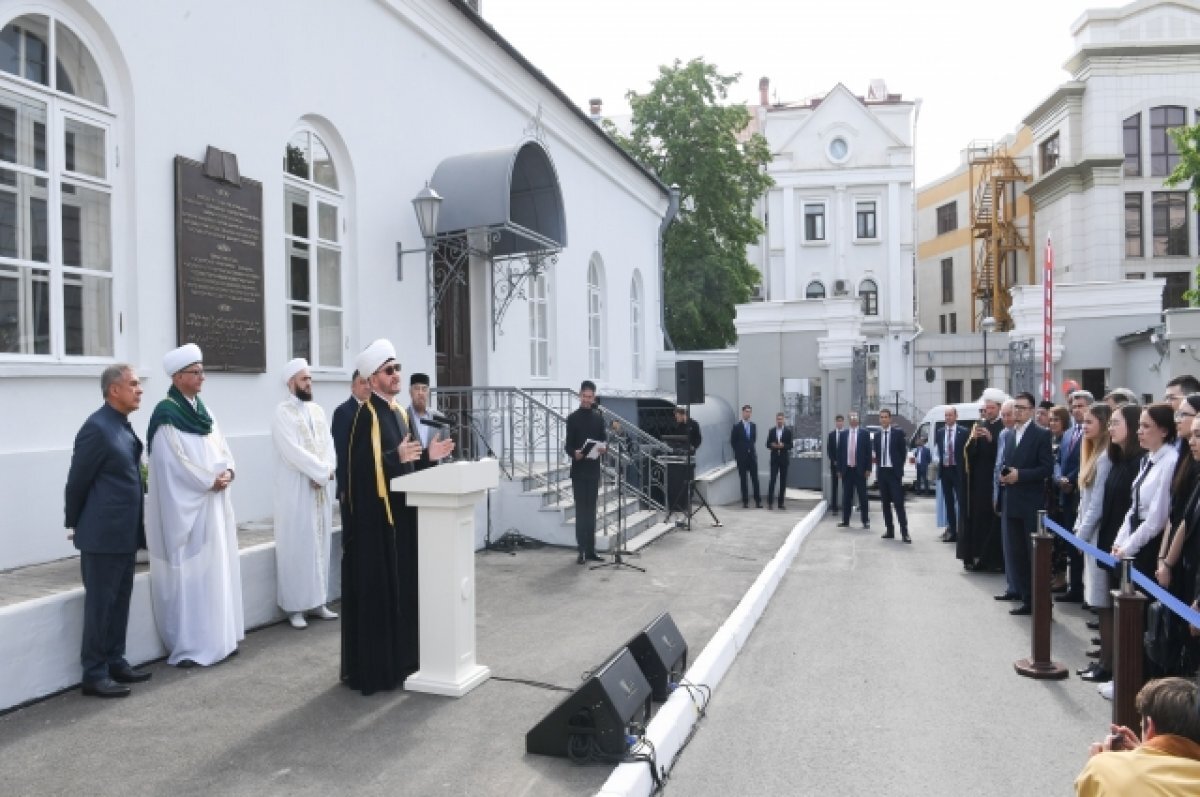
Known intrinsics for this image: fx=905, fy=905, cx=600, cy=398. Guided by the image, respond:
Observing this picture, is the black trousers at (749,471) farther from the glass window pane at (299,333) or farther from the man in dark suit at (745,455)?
the glass window pane at (299,333)

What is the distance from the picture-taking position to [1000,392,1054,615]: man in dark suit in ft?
28.2

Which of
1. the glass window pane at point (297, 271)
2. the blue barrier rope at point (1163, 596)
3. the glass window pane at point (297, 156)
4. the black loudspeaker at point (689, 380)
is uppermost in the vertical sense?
the glass window pane at point (297, 156)

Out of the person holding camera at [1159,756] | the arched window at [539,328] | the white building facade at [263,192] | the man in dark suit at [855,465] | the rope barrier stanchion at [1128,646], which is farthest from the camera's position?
the man in dark suit at [855,465]

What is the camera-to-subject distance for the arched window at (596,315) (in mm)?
18375

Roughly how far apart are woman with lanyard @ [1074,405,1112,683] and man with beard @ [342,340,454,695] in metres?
4.80

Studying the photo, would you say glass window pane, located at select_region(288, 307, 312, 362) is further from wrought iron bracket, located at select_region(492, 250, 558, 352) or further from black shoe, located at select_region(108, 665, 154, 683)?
wrought iron bracket, located at select_region(492, 250, 558, 352)

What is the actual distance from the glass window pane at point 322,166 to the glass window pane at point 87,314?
302 centimetres

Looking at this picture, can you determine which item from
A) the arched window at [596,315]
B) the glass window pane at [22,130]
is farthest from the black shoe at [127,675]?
the arched window at [596,315]

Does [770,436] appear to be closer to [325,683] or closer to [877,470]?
[877,470]

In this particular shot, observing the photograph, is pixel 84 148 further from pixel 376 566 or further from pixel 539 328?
pixel 539 328

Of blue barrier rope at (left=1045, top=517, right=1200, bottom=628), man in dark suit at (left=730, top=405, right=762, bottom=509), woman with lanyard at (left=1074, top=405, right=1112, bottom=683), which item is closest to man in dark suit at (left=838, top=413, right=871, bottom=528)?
man in dark suit at (left=730, top=405, right=762, bottom=509)

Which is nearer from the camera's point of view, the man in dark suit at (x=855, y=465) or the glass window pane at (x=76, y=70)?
the glass window pane at (x=76, y=70)

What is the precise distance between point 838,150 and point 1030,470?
3757 cm

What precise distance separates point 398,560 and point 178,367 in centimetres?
197
